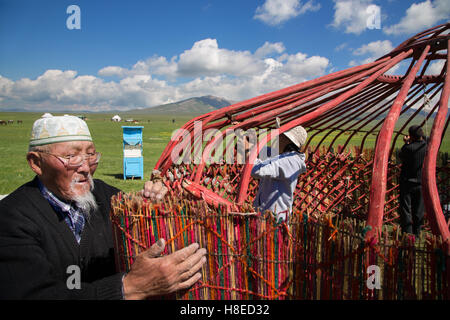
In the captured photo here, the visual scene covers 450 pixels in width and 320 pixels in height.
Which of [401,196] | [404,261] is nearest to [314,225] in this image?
[404,261]

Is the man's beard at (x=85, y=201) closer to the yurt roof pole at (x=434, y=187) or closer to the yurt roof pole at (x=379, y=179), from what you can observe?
the yurt roof pole at (x=379, y=179)

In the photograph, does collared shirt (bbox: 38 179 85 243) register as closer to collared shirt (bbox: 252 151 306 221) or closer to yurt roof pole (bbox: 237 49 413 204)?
yurt roof pole (bbox: 237 49 413 204)

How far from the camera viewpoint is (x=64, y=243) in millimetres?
1328

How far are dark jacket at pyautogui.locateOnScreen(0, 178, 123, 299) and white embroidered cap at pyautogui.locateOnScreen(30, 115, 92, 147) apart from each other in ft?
0.77

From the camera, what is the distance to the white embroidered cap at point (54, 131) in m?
1.37

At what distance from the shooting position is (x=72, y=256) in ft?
4.40

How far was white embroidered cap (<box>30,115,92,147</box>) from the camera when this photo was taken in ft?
4.50

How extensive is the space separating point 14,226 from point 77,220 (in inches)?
13.5

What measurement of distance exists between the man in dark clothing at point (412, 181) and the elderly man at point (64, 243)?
3.40 m

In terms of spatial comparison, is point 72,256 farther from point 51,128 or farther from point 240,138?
point 240,138

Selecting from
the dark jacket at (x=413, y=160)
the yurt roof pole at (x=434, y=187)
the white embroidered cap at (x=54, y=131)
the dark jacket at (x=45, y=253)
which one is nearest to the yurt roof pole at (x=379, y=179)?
the yurt roof pole at (x=434, y=187)

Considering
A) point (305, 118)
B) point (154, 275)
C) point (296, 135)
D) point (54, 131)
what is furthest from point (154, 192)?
point (296, 135)

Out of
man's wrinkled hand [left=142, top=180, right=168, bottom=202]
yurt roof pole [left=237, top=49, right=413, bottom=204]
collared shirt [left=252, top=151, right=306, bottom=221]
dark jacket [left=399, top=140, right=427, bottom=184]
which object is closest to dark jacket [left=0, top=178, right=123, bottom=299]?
man's wrinkled hand [left=142, top=180, right=168, bottom=202]
